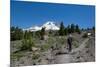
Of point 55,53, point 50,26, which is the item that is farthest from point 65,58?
point 50,26

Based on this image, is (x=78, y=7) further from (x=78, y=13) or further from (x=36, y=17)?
(x=36, y=17)

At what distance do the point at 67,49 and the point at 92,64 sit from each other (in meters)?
0.39

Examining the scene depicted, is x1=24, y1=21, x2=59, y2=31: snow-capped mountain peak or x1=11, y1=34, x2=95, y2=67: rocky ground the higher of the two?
x1=24, y1=21, x2=59, y2=31: snow-capped mountain peak

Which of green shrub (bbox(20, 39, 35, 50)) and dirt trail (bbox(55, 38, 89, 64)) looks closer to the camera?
green shrub (bbox(20, 39, 35, 50))

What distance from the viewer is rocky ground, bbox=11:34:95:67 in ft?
7.93

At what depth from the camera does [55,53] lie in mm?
2578

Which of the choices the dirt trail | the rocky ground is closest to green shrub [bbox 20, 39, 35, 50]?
the rocky ground

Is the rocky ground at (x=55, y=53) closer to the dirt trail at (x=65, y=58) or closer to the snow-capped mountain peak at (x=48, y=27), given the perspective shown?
the dirt trail at (x=65, y=58)

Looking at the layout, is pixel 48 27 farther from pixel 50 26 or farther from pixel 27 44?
pixel 27 44

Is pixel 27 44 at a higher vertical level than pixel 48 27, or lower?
lower

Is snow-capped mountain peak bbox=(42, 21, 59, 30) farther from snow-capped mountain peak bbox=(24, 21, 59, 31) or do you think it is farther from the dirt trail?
the dirt trail

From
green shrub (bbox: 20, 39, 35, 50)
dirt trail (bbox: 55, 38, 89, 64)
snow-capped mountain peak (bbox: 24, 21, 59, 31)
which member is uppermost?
snow-capped mountain peak (bbox: 24, 21, 59, 31)

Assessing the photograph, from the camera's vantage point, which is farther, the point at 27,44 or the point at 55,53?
the point at 55,53

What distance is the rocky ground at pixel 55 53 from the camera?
7.93ft
